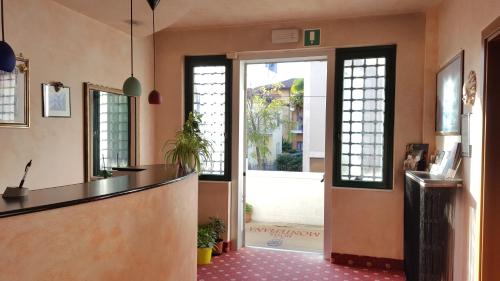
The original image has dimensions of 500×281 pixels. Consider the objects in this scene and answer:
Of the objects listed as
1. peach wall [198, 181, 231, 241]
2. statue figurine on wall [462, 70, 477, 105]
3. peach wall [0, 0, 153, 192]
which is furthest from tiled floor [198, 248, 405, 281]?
statue figurine on wall [462, 70, 477, 105]

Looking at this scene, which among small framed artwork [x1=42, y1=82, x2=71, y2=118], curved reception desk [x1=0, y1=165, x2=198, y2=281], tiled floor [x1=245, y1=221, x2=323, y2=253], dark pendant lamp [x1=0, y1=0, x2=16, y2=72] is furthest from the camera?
tiled floor [x1=245, y1=221, x2=323, y2=253]

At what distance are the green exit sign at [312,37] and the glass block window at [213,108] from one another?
3.73 feet

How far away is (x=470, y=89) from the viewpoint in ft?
Answer: 8.77

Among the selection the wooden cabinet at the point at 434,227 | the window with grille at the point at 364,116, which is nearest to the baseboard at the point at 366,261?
the window with grille at the point at 364,116

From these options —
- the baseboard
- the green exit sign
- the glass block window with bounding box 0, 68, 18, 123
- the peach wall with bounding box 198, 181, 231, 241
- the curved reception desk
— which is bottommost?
the baseboard

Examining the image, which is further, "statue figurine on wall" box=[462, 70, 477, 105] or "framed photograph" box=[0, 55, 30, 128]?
"framed photograph" box=[0, 55, 30, 128]

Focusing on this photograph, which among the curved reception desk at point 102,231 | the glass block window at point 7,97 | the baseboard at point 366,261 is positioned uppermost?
the glass block window at point 7,97

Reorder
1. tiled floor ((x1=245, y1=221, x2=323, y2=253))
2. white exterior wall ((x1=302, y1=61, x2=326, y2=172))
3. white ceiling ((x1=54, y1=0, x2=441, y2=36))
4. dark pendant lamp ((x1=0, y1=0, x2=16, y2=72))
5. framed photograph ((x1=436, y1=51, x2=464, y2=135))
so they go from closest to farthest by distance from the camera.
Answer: dark pendant lamp ((x1=0, y1=0, x2=16, y2=72))
framed photograph ((x1=436, y1=51, x2=464, y2=135))
white ceiling ((x1=54, y1=0, x2=441, y2=36))
tiled floor ((x1=245, y1=221, x2=323, y2=253))
white exterior wall ((x1=302, y1=61, x2=326, y2=172))

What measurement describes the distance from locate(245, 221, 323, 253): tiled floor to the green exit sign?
268cm

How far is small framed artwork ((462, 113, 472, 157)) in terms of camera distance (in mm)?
2686

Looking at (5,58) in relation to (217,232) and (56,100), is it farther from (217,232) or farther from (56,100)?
(217,232)

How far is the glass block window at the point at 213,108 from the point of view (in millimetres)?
4816

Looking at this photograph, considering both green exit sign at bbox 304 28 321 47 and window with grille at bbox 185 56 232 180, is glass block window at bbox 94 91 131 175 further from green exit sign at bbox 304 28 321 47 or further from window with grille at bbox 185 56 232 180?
green exit sign at bbox 304 28 321 47

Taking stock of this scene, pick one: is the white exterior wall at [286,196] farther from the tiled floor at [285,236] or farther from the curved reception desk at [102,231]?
the curved reception desk at [102,231]
